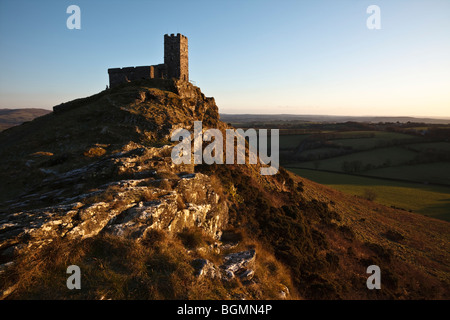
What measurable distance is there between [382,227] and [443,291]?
401 inches

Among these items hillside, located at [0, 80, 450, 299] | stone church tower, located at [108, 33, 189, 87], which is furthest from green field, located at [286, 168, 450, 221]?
stone church tower, located at [108, 33, 189, 87]

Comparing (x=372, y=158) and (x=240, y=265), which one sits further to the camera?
(x=372, y=158)

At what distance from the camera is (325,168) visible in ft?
218

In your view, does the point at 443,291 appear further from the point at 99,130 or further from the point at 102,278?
the point at 99,130

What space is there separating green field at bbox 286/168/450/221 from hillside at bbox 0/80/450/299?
15142 mm

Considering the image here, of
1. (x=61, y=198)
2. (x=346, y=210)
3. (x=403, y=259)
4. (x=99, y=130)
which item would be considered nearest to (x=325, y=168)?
(x=346, y=210)

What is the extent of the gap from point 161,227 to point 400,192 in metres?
54.2

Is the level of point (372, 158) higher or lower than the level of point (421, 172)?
higher

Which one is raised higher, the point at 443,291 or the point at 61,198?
the point at 61,198

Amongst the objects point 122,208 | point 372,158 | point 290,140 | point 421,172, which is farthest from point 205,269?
point 290,140

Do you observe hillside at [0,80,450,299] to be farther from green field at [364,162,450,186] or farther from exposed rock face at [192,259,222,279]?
green field at [364,162,450,186]

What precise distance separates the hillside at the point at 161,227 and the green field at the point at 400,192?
15142mm

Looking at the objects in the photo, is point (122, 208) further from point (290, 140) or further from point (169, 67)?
point (290, 140)

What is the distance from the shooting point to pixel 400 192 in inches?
1813
